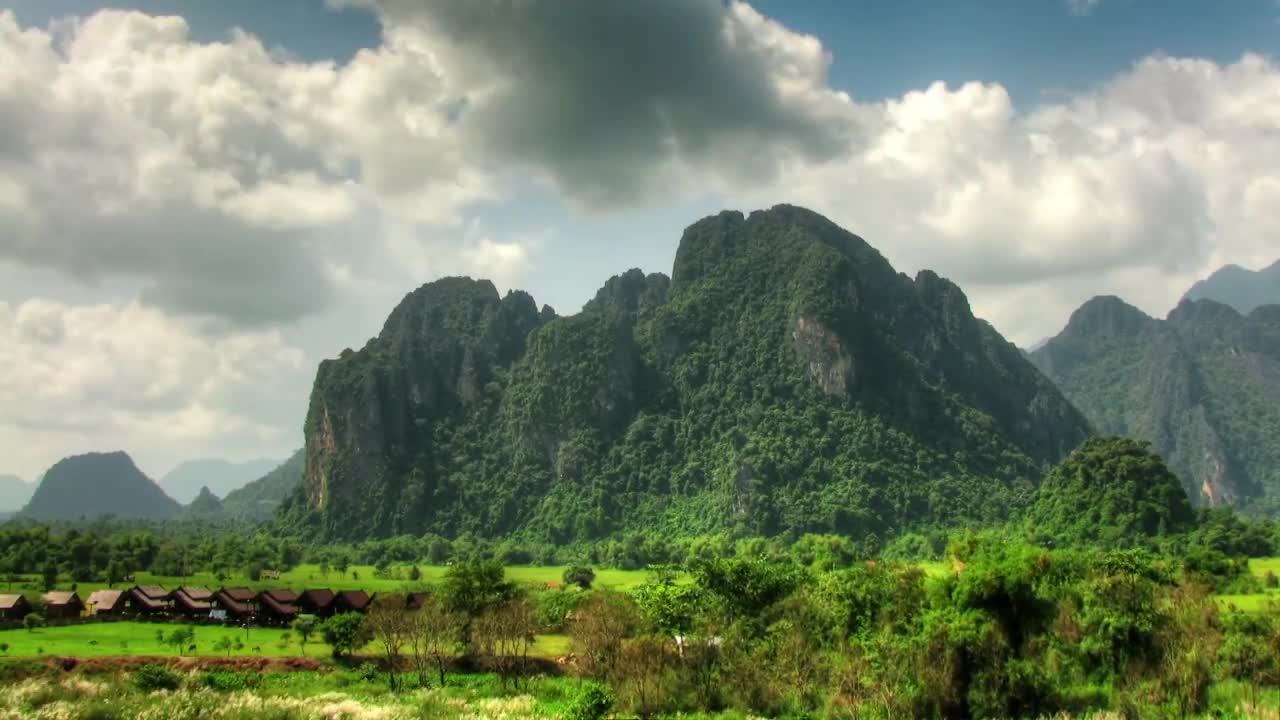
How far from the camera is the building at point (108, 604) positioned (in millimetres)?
56969

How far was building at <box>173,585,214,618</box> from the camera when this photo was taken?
5747cm

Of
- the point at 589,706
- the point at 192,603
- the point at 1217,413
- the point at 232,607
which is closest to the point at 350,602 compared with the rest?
the point at 232,607

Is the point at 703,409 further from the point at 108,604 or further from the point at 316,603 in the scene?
the point at 108,604

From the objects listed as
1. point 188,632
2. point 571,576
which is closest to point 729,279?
point 571,576

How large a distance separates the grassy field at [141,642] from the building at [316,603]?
2.42 meters

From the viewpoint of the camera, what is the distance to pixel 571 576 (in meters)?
76.6

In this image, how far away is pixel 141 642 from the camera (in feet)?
153

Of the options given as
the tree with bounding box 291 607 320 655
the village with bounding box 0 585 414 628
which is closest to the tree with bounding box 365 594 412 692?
the tree with bounding box 291 607 320 655

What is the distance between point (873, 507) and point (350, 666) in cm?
8230

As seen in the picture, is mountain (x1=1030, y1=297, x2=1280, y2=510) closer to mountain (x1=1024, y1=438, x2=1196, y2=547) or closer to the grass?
mountain (x1=1024, y1=438, x2=1196, y2=547)

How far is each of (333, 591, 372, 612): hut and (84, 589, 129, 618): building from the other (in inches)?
534

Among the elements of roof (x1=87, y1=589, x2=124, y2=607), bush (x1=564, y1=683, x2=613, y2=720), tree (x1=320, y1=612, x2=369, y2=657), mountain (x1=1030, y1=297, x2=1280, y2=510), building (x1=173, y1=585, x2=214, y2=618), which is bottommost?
bush (x1=564, y1=683, x2=613, y2=720)

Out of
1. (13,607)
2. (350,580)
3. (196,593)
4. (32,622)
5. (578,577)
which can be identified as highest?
(13,607)

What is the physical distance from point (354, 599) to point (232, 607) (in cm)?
747
